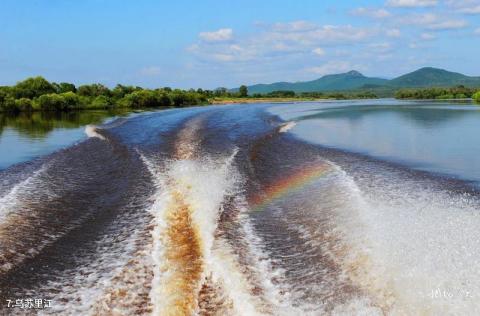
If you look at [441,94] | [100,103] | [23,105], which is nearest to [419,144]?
[23,105]

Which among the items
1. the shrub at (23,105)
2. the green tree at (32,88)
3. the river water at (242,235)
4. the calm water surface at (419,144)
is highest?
the green tree at (32,88)

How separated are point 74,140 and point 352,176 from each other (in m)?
16.2

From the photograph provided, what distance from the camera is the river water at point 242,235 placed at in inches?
250

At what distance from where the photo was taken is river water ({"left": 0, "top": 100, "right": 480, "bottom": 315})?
636 cm

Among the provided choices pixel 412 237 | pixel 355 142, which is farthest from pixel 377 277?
pixel 355 142

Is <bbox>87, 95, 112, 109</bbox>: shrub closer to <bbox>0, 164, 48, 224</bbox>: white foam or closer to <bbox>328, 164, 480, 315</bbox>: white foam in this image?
<bbox>0, 164, 48, 224</bbox>: white foam

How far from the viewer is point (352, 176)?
13945mm

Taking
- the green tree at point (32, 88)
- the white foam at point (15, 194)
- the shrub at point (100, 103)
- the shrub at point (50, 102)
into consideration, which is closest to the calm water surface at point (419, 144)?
the white foam at point (15, 194)

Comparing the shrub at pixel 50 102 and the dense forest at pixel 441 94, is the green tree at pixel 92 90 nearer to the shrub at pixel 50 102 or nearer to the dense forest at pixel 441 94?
the shrub at pixel 50 102

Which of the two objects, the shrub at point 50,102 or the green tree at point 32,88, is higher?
the green tree at point 32,88

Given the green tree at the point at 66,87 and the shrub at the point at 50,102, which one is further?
the green tree at the point at 66,87

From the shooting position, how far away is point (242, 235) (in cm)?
902

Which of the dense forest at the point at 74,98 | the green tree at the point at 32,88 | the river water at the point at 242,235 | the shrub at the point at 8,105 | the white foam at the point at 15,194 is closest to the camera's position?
the river water at the point at 242,235

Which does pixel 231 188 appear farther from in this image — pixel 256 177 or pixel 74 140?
pixel 74 140
